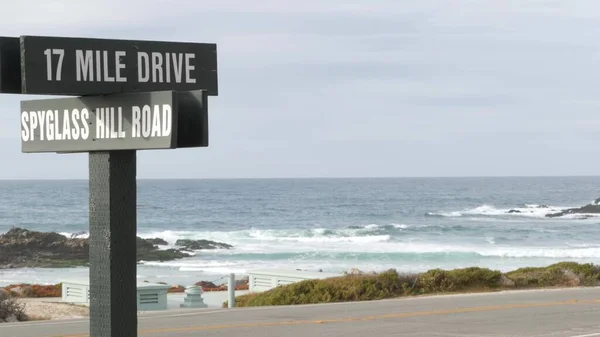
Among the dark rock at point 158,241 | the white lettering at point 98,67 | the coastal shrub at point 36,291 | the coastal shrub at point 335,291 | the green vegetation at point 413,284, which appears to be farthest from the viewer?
the dark rock at point 158,241

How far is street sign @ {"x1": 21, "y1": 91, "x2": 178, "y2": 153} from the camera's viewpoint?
5.57 meters

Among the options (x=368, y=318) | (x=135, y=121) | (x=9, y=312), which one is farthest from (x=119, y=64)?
(x=9, y=312)

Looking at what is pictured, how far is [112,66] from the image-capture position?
588 cm

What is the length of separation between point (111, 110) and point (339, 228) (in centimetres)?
7900

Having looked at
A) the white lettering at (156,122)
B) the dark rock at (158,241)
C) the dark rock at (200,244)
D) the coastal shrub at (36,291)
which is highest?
the white lettering at (156,122)

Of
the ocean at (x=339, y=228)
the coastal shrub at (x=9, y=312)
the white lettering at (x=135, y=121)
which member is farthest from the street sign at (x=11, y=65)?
the ocean at (x=339, y=228)

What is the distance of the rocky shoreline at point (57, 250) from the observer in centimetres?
5817

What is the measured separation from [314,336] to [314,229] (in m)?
69.0

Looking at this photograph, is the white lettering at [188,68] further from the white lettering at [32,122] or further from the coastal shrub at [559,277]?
the coastal shrub at [559,277]

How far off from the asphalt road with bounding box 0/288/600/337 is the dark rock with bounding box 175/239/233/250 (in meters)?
48.3

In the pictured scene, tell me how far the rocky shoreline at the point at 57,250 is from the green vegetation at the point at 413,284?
36.4 meters

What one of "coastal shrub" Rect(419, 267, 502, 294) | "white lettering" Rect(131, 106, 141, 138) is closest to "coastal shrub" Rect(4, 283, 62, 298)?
"coastal shrub" Rect(419, 267, 502, 294)

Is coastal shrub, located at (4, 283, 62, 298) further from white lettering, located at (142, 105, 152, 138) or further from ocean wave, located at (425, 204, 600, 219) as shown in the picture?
ocean wave, located at (425, 204, 600, 219)

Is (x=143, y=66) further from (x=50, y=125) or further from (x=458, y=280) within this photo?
(x=458, y=280)
